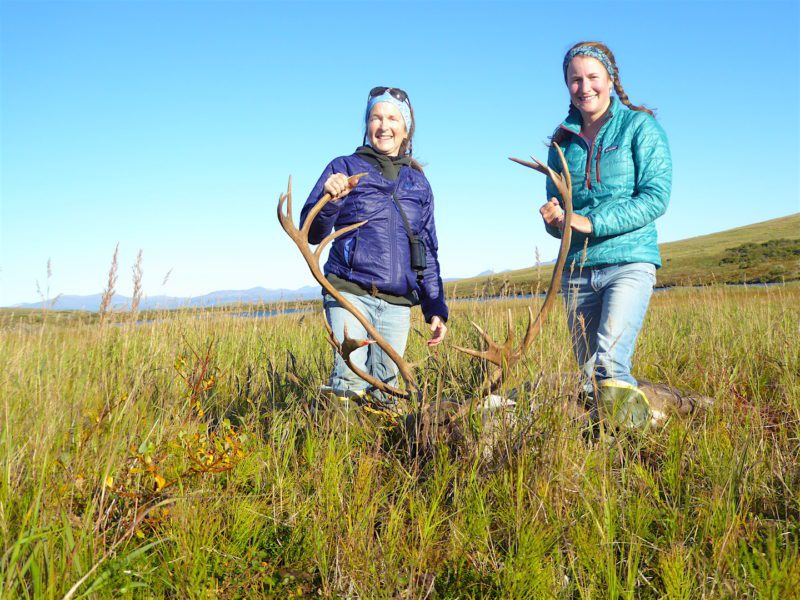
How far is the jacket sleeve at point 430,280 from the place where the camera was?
12.7ft

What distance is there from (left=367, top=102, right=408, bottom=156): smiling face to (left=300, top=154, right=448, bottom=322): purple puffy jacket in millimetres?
156

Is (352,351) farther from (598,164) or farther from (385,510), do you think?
(598,164)

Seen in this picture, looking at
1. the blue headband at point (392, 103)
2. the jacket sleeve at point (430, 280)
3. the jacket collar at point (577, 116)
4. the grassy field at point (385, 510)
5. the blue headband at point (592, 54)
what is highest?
the blue headband at point (592, 54)

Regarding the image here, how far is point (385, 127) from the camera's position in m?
3.69

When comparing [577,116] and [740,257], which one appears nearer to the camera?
[577,116]

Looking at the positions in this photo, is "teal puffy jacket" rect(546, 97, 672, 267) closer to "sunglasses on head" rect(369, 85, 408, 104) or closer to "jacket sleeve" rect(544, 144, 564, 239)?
"jacket sleeve" rect(544, 144, 564, 239)

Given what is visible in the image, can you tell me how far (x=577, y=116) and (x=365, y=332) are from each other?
1922 millimetres

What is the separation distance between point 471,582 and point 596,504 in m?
0.64

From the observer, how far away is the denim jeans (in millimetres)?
3443

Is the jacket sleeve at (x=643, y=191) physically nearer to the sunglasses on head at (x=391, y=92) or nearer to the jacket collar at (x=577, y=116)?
the jacket collar at (x=577, y=116)

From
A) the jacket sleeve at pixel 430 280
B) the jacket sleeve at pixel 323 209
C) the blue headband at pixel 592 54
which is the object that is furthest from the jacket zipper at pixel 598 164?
the jacket sleeve at pixel 323 209

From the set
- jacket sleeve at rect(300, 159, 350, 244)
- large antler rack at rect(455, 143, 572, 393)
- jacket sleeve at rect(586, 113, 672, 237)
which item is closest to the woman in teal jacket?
jacket sleeve at rect(586, 113, 672, 237)

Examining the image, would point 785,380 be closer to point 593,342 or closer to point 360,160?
point 593,342

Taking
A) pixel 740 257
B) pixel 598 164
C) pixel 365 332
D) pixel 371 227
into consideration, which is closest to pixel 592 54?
pixel 598 164
